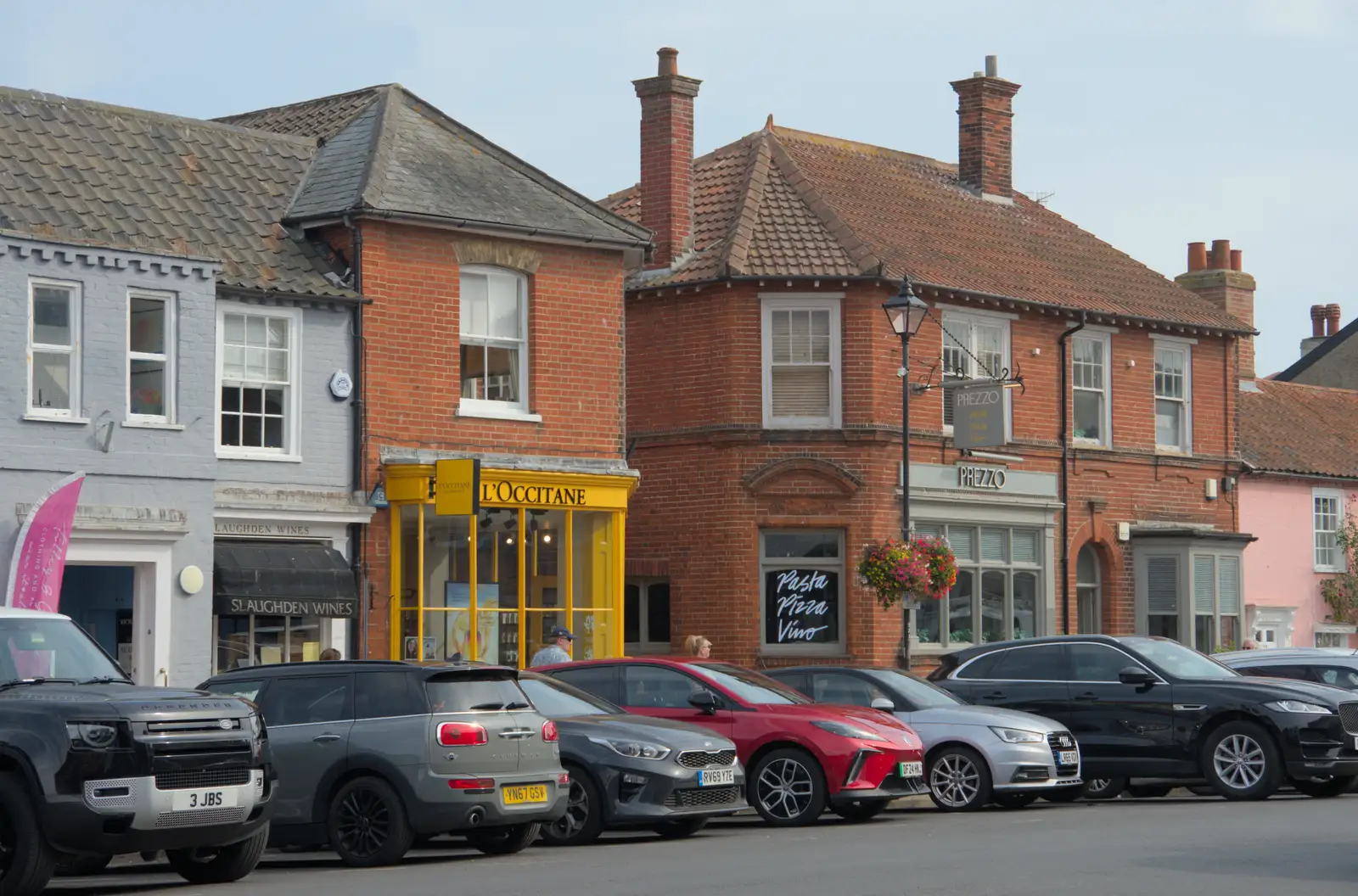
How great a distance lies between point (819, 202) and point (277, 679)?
17768 millimetres

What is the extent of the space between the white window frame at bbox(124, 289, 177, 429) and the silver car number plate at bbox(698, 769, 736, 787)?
853 cm

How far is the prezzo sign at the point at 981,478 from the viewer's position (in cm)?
3133

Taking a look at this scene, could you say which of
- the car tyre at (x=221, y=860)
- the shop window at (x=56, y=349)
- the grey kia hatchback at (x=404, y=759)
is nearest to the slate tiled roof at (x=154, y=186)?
the shop window at (x=56, y=349)

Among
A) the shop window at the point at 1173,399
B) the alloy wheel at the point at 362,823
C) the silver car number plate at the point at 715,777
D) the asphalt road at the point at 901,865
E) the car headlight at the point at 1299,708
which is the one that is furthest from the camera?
the shop window at the point at 1173,399

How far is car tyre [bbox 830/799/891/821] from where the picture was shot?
18.0 m

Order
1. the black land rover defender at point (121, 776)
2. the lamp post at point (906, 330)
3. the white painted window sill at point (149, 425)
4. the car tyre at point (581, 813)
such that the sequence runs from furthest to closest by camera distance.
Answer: the lamp post at point (906, 330) → the white painted window sill at point (149, 425) → the car tyre at point (581, 813) → the black land rover defender at point (121, 776)

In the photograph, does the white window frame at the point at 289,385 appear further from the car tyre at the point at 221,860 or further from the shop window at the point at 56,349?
the car tyre at the point at 221,860

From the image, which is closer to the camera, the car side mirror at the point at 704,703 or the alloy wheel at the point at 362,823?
the alloy wheel at the point at 362,823

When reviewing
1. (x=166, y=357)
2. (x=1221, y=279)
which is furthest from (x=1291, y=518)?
(x=166, y=357)

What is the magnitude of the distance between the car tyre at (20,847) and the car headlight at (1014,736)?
966 cm

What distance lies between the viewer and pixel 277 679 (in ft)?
51.0

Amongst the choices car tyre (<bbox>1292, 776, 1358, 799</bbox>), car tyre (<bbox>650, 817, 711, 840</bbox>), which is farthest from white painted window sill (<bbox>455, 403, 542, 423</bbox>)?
car tyre (<bbox>1292, 776, 1358, 799</bbox>)

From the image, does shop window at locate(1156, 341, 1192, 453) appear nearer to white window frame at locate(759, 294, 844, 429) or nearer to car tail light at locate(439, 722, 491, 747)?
white window frame at locate(759, 294, 844, 429)

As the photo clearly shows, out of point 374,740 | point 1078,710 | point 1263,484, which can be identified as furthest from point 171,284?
point 1263,484
